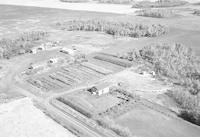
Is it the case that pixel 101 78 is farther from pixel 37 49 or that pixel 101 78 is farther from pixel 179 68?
pixel 37 49

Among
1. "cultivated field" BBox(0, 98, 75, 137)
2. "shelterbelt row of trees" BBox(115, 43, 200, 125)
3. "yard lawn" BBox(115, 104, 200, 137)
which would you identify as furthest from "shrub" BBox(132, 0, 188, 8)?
"cultivated field" BBox(0, 98, 75, 137)

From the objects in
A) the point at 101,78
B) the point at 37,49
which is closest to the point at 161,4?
the point at 37,49

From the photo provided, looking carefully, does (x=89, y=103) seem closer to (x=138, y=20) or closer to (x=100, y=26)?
(x=100, y=26)

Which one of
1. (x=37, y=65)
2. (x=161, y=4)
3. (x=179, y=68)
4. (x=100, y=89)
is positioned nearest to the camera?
(x=100, y=89)

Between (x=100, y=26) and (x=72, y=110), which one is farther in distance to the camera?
(x=100, y=26)

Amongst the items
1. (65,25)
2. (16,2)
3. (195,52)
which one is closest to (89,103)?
(195,52)

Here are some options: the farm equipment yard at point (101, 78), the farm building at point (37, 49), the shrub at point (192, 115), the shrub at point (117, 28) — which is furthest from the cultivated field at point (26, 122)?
the shrub at point (117, 28)

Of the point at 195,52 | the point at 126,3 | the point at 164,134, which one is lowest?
the point at 164,134
